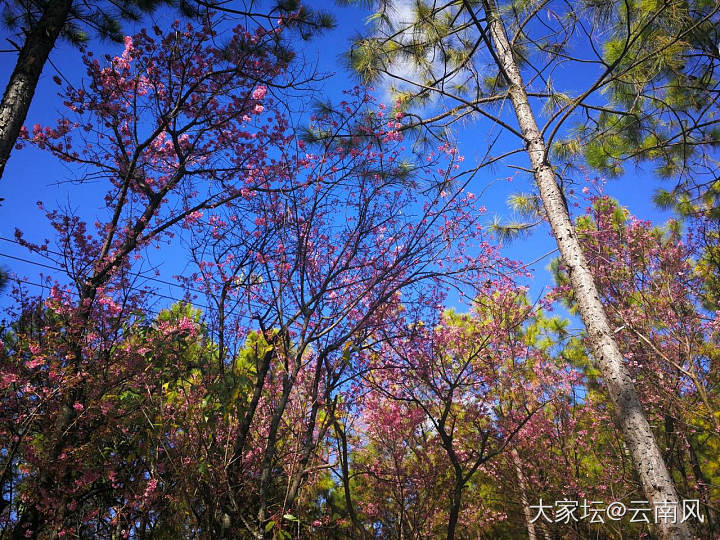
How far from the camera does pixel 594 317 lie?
11.8 feet

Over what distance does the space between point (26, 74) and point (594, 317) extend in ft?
17.2

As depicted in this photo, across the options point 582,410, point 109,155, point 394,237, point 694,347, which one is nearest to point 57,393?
point 109,155

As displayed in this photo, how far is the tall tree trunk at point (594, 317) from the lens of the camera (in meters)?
2.92

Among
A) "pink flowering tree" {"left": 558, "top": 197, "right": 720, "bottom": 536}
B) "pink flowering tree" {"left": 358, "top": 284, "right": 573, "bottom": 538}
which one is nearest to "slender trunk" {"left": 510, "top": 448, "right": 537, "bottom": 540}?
"pink flowering tree" {"left": 358, "top": 284, "right": 573, "bottom": 538}

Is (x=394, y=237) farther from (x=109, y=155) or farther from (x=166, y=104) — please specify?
(x=109, y=155)

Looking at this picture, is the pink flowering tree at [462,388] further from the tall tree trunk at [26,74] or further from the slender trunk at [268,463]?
the tall tree trunk at [26,74]

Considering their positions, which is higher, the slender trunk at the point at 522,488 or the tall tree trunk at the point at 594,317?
the tall tree trunk at the point at 594,317

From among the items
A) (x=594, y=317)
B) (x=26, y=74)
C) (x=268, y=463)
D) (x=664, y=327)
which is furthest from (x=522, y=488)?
(x=26, y=74)

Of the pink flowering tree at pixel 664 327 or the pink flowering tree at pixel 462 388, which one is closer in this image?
the pink flowering tree at pixel 462 388

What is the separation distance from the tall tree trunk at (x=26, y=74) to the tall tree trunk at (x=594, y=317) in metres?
4.47

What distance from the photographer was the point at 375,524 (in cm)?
819

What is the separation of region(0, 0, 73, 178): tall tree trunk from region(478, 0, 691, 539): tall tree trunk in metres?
4.47

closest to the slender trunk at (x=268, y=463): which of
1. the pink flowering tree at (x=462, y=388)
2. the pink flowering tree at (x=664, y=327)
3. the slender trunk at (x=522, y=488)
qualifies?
the pink flowering tree at (x=462, y=388)

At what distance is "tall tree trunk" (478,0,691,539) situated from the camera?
Answer: 2.92 meters
